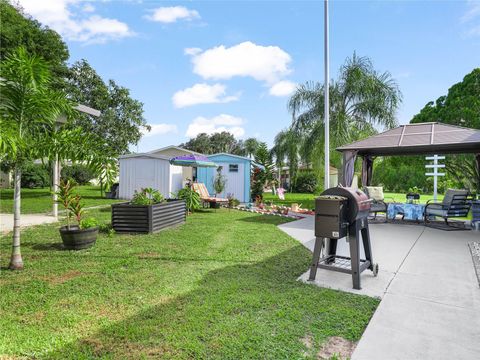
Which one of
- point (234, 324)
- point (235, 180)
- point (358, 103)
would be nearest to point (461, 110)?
point (358, 103)

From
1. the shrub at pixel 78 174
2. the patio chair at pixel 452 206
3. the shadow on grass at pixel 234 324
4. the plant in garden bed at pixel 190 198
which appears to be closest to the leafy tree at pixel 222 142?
the shrub at pixel 78 174

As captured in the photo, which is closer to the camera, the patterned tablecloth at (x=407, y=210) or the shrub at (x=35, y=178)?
the patterned tablecloth at (x=407, y=210)

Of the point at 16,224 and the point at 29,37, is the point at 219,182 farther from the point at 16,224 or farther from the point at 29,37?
the point at 29,37

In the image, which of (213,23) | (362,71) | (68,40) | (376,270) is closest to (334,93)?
(362,71)

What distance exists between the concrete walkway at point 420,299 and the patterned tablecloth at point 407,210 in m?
2.90

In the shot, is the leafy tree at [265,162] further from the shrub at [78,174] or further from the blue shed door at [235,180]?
the shrub at [78,174]

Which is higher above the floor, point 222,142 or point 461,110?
point 222,142

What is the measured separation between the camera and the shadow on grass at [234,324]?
224 cm

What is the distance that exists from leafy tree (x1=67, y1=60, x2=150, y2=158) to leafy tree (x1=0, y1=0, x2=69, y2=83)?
14.3 feet

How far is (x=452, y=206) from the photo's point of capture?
27.0ft

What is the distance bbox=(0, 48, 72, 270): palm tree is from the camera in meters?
3.80

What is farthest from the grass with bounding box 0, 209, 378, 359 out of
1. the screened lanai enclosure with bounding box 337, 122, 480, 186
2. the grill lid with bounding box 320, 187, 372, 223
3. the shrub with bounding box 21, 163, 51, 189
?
the shrub with bounding box 21, 163, 51, 189

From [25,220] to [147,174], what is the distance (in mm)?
7221

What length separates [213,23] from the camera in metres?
10.0
